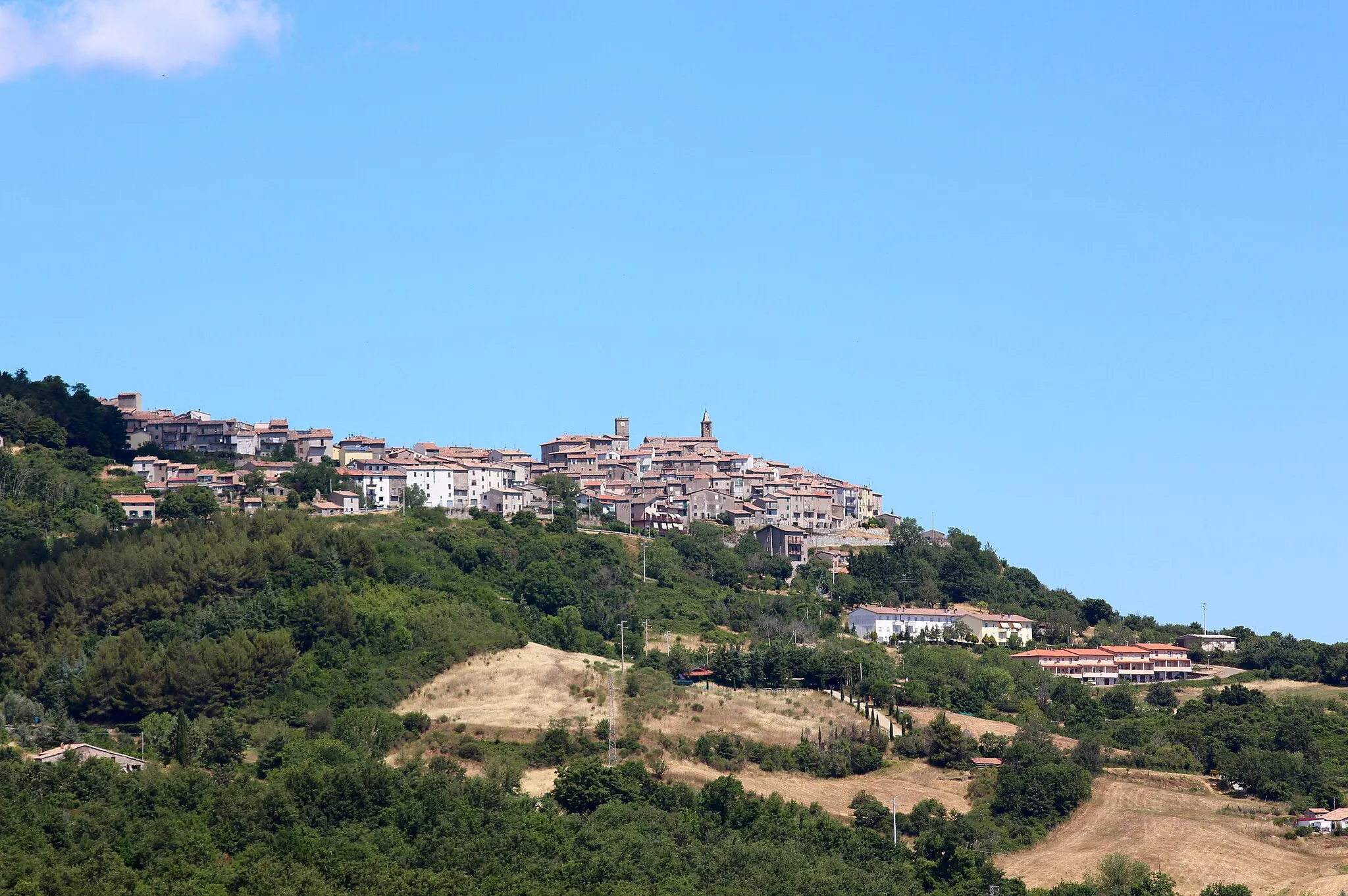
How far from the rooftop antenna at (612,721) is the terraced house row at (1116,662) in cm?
2452

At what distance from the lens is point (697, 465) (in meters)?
125

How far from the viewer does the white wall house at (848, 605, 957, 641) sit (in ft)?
318

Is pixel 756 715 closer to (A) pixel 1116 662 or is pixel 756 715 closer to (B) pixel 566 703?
(B) pixel 566 703

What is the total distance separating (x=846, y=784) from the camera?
7206cm

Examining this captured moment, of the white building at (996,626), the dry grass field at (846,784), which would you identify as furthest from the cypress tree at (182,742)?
the white building at (996,626)

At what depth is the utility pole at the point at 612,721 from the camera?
71000mm

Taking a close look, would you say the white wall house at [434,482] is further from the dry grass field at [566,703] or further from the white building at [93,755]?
the white building at [93,755]

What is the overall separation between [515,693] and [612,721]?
4621 mm

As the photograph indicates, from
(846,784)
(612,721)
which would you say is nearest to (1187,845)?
(846,784)

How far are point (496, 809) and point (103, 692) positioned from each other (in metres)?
19.2

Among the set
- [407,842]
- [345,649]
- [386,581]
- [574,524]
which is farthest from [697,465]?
[407,842]

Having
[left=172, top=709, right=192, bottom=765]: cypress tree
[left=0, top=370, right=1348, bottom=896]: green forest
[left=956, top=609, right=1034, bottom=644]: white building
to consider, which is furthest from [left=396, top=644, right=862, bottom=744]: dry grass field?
[left=956, top=609, right=1034, bottom=644]: white building

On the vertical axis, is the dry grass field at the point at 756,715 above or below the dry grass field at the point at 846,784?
above

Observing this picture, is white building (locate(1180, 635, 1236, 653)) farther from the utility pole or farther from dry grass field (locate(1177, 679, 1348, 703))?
the utility pole
